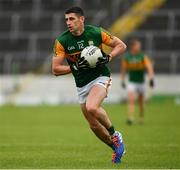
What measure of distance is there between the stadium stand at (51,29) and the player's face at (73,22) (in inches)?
937

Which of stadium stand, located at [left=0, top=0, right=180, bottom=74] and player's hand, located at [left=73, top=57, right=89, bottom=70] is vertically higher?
player's hand, located at [left=73, top=57, right=89, bottom=70]

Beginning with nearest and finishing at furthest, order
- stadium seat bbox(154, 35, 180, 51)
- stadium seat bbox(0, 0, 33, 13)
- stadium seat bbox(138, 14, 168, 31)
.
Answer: stadium seat bbox(154, 35, 180, 51)
stadium seat bbox(138, 14, 168, 31)
stadium seat bbox(0, 0, 33, 13)

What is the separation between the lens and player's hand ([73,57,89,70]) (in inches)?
460

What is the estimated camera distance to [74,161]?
1200 centimetres

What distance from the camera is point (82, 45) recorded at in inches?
476

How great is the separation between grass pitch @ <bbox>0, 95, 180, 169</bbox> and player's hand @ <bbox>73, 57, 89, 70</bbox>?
145 cm

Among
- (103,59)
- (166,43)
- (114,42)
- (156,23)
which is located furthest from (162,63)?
(103,59)

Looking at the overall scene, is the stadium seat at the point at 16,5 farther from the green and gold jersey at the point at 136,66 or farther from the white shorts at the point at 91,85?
the white shorts at the point at 91,85

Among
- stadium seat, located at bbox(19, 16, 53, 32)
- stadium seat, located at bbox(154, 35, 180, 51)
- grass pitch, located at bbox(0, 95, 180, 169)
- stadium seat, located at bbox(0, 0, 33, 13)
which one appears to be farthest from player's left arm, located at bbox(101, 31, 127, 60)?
stadium seat, located at bbox(0, 0, 33, 13)

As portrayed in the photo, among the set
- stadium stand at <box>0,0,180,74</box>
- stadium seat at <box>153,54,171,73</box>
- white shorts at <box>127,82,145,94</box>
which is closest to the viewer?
white shorts at <box>127,82,145,94</box>

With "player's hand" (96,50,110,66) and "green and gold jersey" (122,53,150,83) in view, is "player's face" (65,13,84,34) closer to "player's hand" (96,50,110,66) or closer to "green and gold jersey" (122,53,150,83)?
"player's hand" (96,50,110,66)

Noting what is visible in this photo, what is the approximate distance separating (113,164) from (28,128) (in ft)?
32.7

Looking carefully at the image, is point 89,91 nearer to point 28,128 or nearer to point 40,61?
point 28,128

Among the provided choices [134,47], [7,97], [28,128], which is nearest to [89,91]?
[28,128]
